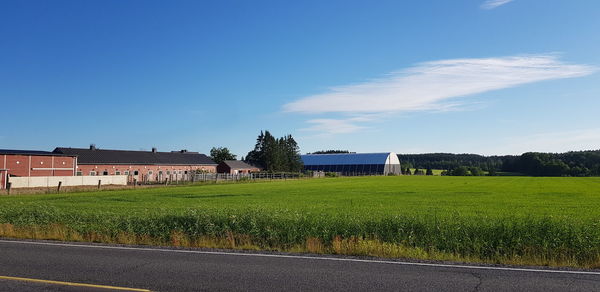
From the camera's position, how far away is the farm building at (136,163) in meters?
73.1

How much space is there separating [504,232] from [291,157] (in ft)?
389

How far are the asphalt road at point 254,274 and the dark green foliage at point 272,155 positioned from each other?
10492cm

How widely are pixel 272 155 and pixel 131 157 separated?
43307 mm

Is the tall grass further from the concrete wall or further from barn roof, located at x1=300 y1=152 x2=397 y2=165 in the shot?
barn roof, located at x1=300 y1=152 x2=397 y2=165

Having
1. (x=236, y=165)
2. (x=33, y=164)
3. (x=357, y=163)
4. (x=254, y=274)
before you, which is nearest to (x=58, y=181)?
(x=33, y=164)

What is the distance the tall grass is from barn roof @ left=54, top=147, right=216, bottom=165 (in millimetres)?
59655

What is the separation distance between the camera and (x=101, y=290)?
26.9 feet

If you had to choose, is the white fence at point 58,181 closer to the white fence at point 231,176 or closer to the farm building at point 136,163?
the farm building at point 136,163

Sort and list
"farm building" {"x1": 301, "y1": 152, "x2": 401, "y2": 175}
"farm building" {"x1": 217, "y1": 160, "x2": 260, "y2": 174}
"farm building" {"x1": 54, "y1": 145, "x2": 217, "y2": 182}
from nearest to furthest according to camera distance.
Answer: "farm building" {"x1": 54, "y1": 145, "x2": 217, "y2": 182}, "farm building" {"x1": 217, "y1": 160, "x2": 260, "y2": 174}, "farm building" {"x1": 301, "y1": 152, "x2": 401, "y2": 175}

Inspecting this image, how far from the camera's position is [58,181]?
59.0 metres

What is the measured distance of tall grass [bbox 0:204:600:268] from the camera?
11.9m

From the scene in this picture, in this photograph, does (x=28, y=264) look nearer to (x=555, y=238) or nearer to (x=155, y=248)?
(x=155, y=248)

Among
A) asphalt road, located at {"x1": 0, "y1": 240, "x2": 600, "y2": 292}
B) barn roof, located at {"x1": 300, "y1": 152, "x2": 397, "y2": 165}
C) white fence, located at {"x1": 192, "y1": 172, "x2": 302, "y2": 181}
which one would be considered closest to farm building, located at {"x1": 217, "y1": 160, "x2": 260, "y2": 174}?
white fence, located at {"x1": 192, "y1": 172, "x2": 302, "y2": 181}

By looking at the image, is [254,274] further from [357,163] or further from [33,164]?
[357,163]
